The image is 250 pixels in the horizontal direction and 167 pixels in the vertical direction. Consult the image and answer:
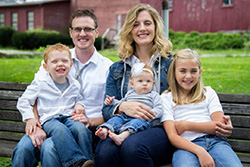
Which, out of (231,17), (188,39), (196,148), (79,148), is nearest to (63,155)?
(79,148)

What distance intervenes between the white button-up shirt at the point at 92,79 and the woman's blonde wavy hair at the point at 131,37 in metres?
0.32

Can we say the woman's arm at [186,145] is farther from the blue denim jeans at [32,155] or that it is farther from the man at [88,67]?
the blue denim jeans at [32,155]

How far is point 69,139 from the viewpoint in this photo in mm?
3043

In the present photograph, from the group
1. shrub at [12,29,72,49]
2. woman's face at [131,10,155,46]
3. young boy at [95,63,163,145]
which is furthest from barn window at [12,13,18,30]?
young boy at [95,63,163,145]

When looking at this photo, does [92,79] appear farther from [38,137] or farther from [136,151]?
[136,151]

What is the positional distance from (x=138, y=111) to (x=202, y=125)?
644mm

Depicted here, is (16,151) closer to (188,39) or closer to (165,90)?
(165,90)

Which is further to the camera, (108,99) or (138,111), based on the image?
(108,99)

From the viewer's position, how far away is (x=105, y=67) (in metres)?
3.84

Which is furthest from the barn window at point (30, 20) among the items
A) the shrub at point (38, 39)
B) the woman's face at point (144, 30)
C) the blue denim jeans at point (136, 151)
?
the blue denim jeans at point (136, 151)

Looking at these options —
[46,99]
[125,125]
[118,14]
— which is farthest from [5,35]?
[125,125]

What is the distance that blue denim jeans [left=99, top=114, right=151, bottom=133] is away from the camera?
3029mm

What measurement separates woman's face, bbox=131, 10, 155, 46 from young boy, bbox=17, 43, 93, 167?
2.69 feet

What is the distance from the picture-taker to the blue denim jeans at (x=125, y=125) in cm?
303
